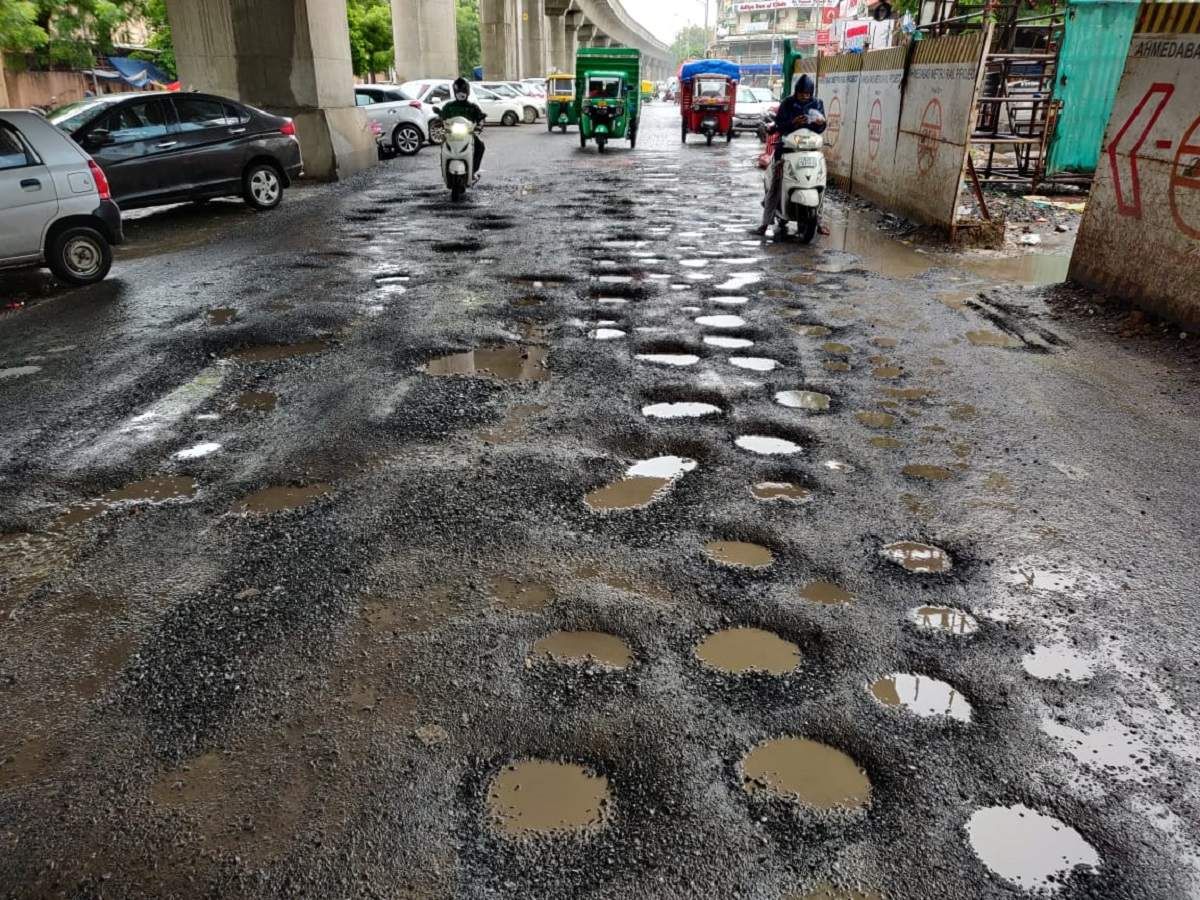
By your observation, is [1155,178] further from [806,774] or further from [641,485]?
[806,774]

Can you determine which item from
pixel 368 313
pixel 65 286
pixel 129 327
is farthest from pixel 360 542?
pixel 65 286

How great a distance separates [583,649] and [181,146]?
1152 centimetres

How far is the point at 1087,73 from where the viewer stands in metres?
13.2

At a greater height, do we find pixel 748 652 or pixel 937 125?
pixel 937 125

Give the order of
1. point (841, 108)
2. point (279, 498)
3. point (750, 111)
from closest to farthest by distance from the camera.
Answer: point (279, 498) → point (841, 108) → point (750, 111)

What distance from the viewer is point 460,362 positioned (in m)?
5.88

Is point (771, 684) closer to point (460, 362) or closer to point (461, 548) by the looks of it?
point (461, 548)

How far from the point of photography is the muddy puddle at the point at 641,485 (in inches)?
154

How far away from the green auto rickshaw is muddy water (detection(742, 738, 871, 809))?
23.4 metres

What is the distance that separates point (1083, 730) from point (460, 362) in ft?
14.3

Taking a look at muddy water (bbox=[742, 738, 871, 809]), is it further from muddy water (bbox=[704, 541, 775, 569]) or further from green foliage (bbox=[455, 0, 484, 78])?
green foliage (bbox=[455, 0, 484, 78])

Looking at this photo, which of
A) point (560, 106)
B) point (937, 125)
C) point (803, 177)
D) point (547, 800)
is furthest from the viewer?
point (560, 106)

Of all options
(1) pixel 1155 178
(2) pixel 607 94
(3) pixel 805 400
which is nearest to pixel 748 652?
(3) pixel 805 400

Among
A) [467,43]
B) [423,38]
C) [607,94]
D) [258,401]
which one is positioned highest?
[467,43]
